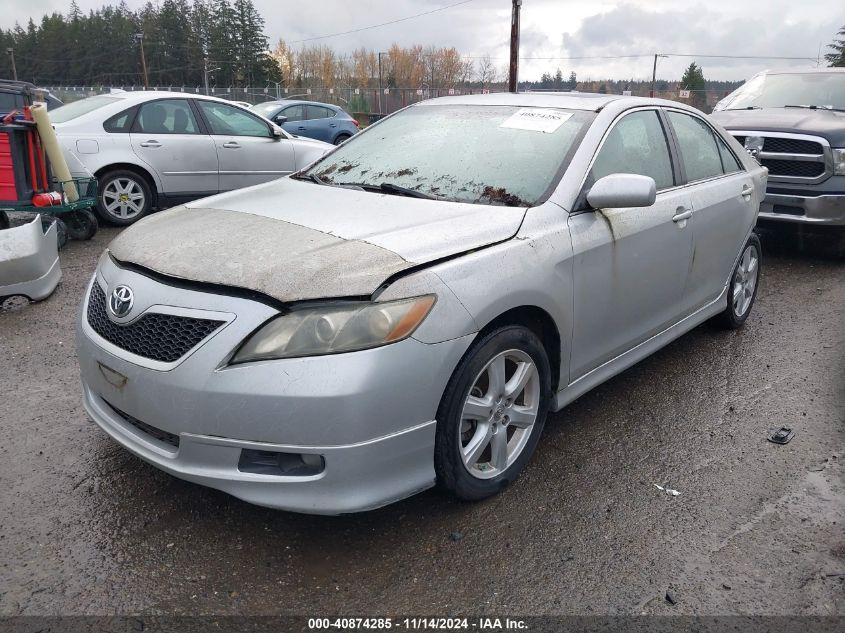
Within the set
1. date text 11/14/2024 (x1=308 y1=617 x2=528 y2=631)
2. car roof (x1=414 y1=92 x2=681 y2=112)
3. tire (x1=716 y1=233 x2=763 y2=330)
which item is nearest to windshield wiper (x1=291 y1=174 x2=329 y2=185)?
car roof (x1=414 y1=92 x2=681 y2=112)

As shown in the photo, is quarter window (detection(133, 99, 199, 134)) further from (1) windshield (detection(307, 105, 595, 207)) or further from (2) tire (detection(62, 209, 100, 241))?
(1) windshield (detection(307, 105, 595, 207))

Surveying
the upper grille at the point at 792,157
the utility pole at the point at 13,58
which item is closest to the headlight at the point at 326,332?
the upper grille at the point at 792,157

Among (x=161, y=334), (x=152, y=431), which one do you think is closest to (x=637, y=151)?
(x=161, y=334)

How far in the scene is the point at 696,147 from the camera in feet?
Result: 14.4

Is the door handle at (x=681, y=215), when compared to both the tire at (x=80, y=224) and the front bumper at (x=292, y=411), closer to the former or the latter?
the front bumper at (x=292, y=411)

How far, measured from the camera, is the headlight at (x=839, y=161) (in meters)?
7.08

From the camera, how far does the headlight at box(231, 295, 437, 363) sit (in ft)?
7.77

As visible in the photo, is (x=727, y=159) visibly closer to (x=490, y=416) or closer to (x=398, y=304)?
Answer: (x=490, y=416)

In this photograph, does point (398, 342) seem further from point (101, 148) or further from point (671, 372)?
point (101, 148)

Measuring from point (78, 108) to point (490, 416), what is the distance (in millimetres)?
7565

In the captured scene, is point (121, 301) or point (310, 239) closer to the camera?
point (121, 301)

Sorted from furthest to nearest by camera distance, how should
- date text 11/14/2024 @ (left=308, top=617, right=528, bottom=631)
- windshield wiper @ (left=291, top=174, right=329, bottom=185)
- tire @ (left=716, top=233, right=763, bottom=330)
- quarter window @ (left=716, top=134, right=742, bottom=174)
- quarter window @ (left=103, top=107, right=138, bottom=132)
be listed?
quarter window @ (left=103, top=107, right=138, bottom=132) → tire @ (left=716, top=233, right=763, bottom=330) → quarter window @ (left=716, top=134, right=742, bottom=174) → windshield wiper @ (left=291, top=174, right=329, bottom=185) → date text 11/14/2024 @ (left=308, top=617, right=528, bottom=631)

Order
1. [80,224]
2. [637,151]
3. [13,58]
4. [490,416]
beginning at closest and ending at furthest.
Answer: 1. [490,416]
2. [637,151]
3. [80,224]
4. [13,58]

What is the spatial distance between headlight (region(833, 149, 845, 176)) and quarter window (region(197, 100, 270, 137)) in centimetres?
654
